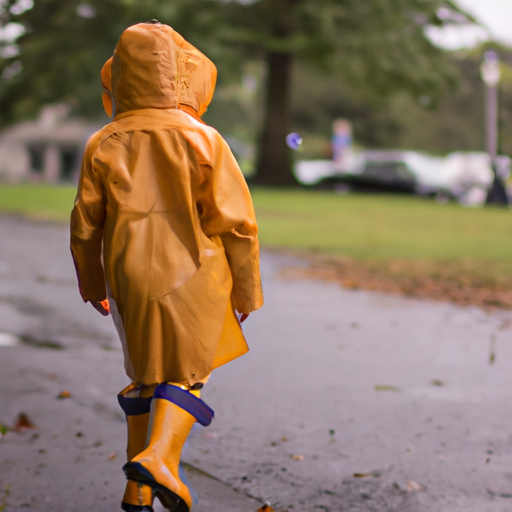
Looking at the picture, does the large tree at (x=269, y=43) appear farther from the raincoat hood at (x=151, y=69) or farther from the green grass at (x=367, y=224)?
the raincoat hood at (x=151, y=69)

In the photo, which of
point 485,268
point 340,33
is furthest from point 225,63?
point 485,268

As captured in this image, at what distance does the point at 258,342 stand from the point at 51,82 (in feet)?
78.7

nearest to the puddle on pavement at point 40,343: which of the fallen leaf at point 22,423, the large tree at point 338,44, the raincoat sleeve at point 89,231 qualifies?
the fallen leaf at point 22,423

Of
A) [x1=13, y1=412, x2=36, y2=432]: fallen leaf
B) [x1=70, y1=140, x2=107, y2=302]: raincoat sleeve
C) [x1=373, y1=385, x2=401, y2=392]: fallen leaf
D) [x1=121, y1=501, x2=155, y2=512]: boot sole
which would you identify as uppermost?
[x1=70, y1=140, x2=107, y2=302]: raincoat sleeve

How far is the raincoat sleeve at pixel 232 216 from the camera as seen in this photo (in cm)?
280

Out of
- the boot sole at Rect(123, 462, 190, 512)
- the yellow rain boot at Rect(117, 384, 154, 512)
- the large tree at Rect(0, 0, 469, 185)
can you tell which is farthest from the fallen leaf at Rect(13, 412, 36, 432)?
the large tree at Rect(0, 0, 469, 185)

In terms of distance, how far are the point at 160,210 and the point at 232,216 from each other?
0.25 m

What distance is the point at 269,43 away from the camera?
26516 mm

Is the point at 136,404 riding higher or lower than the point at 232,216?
lower

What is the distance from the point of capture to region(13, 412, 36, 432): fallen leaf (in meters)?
4.28

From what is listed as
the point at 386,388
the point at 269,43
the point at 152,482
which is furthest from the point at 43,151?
the point at 152,482

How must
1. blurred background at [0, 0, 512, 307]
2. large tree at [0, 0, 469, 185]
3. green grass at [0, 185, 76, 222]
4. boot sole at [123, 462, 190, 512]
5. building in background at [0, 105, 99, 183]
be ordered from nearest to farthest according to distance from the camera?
boot sole at [123, 462, 190, 512] → blurred background at [0, 0, 512, 307] → green grass at [0, 185, 76, 222] → large tree at [0, 0, 469, 185] → building in background at [0, 105, 99, 183]

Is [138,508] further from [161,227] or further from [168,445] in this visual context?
[161,227]

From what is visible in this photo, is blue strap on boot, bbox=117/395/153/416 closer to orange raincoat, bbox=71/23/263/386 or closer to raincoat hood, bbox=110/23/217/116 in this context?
orange raincoat, bbox=71/23/263/386
